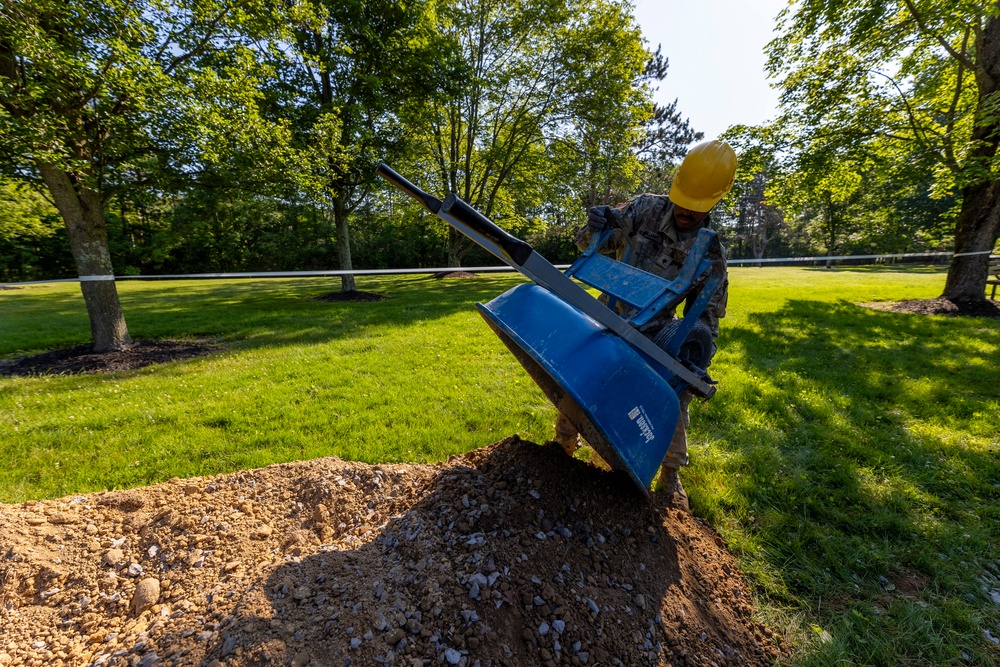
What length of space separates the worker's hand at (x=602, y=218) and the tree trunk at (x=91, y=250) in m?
6.86

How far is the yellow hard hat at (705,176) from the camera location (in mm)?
1980

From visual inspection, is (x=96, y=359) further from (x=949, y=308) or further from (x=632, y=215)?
(x=949, y=308)

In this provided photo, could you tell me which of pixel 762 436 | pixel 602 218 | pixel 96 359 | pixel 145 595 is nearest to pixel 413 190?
pixel 602 218

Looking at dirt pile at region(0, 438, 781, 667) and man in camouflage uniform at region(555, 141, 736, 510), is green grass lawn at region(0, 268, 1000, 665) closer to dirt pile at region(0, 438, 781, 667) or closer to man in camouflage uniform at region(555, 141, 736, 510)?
dirt pile at region(0, 438, 781, 667)

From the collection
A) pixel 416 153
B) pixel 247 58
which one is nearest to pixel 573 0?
pixel 416 153

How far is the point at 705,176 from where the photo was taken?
2000 millimetres

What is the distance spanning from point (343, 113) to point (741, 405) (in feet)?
39.1

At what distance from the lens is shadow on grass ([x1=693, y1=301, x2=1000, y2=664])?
197cm

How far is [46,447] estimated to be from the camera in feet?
10.7

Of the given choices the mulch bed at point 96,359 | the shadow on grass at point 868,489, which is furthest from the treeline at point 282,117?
the shadow on grass at point 868,489

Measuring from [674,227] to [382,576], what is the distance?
249 cm

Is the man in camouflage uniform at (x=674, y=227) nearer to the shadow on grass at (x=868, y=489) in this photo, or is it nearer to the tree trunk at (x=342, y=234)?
the shadow on grass at (x=868, y=489)

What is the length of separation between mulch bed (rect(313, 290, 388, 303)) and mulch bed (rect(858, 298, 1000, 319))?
44.9 ft

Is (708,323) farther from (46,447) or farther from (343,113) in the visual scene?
(343,113)
